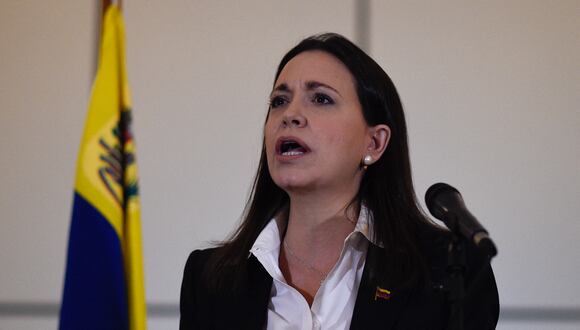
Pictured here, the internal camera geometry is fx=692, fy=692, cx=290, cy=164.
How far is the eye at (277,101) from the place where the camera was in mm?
1755

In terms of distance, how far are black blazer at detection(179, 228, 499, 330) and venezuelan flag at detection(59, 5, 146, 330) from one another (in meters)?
0.67

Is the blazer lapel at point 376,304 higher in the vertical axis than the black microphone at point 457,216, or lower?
lower

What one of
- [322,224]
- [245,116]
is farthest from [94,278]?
[245,116]

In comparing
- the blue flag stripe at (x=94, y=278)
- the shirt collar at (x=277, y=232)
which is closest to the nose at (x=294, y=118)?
the shirt collar at (x=277, y=232)

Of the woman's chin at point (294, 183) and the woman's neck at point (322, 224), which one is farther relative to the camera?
Answer: the woman's neck at point (322, 224)

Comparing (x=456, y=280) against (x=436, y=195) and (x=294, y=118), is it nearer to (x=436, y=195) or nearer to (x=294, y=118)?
(x=436, y=195)

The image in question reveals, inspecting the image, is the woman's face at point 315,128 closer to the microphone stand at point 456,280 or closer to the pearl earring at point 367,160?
the pearl earring at point 367,160

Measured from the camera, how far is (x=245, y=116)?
8.20 feet

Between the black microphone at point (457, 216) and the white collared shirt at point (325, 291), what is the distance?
467 millimetres

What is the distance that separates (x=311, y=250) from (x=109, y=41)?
0.89 metres

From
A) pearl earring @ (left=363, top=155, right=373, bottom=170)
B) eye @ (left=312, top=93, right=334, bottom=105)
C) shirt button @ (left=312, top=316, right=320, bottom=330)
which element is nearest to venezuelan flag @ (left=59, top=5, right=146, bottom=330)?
shirt button @ (left=312, top=316, right=320, bottom=330)

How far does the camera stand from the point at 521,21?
247 centimetres

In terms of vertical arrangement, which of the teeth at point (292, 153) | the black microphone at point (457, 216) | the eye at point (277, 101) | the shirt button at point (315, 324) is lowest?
the shirt button at point (315, 324)

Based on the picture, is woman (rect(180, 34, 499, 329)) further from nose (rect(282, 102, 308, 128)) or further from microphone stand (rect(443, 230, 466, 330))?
microphone stand (rect(443, 230, 466, 330))
